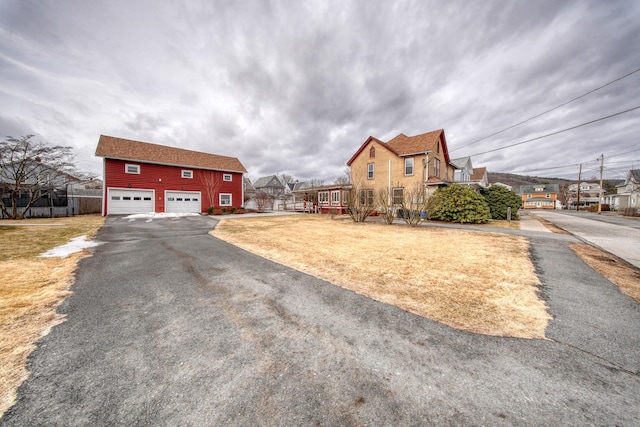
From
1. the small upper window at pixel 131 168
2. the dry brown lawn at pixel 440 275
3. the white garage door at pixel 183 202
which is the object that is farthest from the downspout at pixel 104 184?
the dry brown lawn at pixel 440 275

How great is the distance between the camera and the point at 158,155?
21938 millimetres

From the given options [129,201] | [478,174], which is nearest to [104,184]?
[129,201]

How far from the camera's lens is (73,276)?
4.43 m

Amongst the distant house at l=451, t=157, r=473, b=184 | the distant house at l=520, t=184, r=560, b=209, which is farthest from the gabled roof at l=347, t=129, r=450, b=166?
the distant house at l=520, t=184, r=560, b=209

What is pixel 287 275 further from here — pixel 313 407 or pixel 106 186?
pixel 106 186

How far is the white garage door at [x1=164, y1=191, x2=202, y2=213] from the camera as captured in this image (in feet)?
72.3

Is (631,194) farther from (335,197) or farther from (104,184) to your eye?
(104,184)

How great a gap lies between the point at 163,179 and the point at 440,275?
2467 centimetres

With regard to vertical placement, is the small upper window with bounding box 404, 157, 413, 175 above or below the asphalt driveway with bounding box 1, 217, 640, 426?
above

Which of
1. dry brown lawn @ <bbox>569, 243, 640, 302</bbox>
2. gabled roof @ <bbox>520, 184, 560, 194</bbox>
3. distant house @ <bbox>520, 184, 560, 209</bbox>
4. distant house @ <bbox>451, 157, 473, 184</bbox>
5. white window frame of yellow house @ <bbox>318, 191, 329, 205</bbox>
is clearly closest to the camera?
dry brown lawn @ <bbox>569, 243, 640, 302</bbox>

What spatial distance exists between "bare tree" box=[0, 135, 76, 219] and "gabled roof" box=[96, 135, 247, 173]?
8.37ft

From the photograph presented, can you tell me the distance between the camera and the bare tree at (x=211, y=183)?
23.8 meters

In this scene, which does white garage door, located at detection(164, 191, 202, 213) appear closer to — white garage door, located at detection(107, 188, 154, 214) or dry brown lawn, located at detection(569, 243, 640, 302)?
white garage door, located at detection(107, 188, 154, 214)

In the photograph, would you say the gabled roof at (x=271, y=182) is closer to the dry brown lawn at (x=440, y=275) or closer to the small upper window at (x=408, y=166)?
the small upper window at (x=408, y=166)
